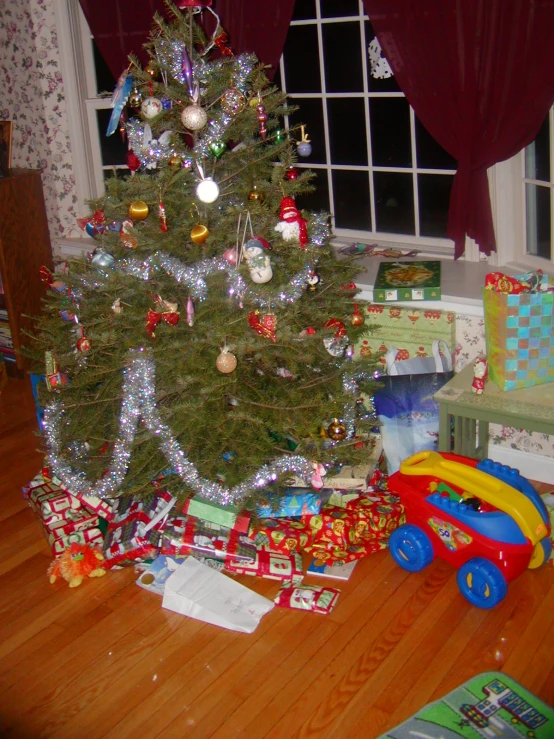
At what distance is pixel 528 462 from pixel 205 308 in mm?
1436

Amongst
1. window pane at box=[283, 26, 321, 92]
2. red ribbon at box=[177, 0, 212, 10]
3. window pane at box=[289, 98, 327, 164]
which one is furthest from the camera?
window pane at box=[289, 98, 327, 164]

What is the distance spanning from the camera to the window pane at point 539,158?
288 cm

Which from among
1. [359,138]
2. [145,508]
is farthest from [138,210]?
[359,138]

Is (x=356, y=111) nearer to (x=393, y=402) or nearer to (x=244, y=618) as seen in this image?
(x=393, y=402)

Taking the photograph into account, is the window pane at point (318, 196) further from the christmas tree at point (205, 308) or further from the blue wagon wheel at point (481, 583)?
the blue wagon wheel at point (481, 583)

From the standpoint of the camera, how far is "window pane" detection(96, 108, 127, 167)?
411 centimetres

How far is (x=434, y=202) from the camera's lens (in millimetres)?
3451

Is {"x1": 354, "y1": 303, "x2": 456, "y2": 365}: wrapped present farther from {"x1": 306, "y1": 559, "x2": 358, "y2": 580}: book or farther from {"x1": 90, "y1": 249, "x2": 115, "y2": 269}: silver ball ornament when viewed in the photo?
{"x1": 90, "y1": 249, "x2": 115, "y2": 269}: silver ball ornament

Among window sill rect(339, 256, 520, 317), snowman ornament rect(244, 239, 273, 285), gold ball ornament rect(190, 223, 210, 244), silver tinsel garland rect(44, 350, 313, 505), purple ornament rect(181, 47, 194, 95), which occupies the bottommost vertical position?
silver tinsel garland rect(44, 350, 313, 505)

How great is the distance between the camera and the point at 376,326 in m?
2.91

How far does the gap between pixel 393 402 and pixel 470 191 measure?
0.86 m

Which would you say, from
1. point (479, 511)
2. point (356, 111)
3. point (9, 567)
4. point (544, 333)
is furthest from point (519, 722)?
point (356, 111)

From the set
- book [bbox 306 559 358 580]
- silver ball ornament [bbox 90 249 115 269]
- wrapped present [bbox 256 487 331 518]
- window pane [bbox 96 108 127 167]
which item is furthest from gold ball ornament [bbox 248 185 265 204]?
window pane [bbox 96 108 127 167]

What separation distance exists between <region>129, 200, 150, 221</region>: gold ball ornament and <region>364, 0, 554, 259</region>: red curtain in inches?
47.8
